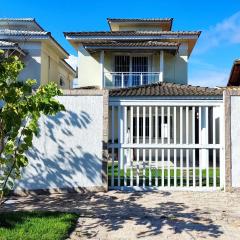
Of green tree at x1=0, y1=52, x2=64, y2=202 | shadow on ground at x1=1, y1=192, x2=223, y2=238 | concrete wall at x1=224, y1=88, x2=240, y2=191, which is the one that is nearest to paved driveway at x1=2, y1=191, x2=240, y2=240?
shadow on ground at x1=1, y1=192, x2=223, y2=238

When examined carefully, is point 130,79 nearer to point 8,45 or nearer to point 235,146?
point 8,45

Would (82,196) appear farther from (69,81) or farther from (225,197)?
(69,81)

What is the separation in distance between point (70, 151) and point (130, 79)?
13.2 meters

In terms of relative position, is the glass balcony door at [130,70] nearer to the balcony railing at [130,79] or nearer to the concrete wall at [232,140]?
the balcony railing at [130,79]

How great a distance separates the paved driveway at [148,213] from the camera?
18.3 feet

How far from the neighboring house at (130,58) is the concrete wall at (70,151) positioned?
1260 centimetres

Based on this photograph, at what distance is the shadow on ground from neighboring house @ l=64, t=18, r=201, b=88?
1368 cm

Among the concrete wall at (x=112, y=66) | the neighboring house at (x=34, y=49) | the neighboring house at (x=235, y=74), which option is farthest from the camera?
the concrete wall at (x=112, y=66)

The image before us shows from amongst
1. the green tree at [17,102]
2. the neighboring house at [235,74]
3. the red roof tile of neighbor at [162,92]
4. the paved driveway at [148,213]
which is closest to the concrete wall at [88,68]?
the red roof tile of neighbor at [162,92]

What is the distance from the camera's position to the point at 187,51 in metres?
22.9

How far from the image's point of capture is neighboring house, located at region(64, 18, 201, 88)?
2116cm

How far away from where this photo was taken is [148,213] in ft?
22.0

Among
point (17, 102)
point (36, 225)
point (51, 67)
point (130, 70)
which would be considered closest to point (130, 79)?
point (130, 70)

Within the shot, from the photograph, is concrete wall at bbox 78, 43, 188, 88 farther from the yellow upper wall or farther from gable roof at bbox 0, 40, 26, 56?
gable roof at bbox 0, 40, 26, 56
